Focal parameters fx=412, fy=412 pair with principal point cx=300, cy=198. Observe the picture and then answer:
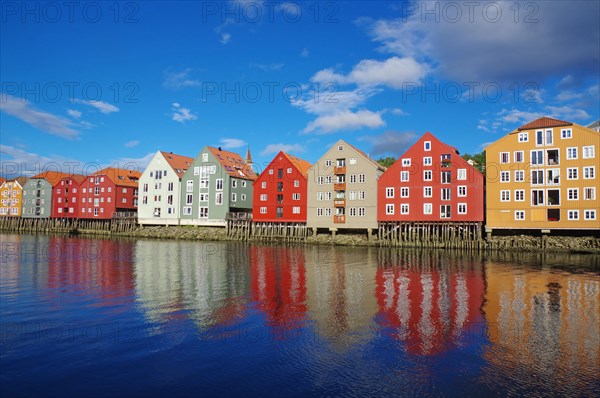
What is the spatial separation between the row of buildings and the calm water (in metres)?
30.4

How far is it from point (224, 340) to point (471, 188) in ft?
176

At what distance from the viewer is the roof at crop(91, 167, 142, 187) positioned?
321 ft

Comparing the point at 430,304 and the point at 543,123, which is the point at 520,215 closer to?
the point at 543,123

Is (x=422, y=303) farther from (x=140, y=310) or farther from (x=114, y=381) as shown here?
(x=114, y=381)

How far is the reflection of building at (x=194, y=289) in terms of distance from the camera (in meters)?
19.1

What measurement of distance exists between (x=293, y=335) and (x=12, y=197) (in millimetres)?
128197

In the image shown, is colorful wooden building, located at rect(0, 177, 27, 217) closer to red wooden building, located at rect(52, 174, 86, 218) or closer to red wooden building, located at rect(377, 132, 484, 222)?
red wooden building, located at rect(52, 174, 86, 218)

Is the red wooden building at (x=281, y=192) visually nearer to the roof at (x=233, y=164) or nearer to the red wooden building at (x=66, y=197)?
the roof at (x=233, y=164)

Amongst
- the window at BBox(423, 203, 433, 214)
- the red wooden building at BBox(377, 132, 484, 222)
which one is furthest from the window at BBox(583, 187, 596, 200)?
the window at BBox(423, 203, 433, 214)

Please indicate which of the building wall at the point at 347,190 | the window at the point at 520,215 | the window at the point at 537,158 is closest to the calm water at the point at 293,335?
the window at the point at 520,215

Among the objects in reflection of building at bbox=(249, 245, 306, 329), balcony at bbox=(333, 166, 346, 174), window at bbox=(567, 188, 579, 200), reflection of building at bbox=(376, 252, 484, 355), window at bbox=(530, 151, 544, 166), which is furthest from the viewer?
balcony at bbox=(333, 166, 346, 174)

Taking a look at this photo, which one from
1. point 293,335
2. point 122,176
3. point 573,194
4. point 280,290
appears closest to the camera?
point 293,335

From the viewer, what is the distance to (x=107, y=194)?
9681cm

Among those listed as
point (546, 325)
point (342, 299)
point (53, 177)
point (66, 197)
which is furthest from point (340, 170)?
point (53, 177)
